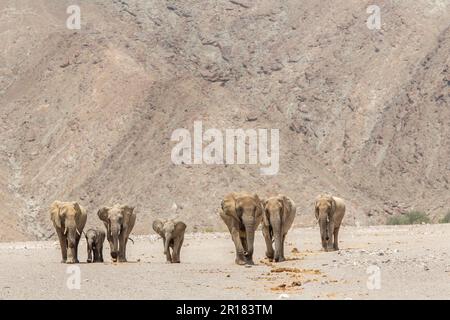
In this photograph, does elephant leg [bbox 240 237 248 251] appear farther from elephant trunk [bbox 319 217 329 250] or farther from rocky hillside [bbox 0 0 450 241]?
rocky hillside [bbox 0 0 450 241]

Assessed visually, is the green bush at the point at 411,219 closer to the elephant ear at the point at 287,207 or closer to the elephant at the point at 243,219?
the elephant ear at the point at 287,207

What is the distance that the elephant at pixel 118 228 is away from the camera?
104ft

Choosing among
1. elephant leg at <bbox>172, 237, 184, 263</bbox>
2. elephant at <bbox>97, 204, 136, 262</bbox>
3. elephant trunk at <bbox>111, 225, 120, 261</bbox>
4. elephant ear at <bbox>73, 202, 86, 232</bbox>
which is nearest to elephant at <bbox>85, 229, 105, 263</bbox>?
elephant at <bbox>97, 204, 136, 262</bbox>

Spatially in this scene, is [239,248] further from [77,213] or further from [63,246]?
[63,246]

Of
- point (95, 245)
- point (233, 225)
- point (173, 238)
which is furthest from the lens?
point (95, 245)

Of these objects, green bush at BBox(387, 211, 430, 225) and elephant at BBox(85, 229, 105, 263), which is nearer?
elephant at BBox(85, 229, 105, 263)

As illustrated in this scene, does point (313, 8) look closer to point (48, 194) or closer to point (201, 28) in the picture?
point (201, 28)

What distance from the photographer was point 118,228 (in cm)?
3234

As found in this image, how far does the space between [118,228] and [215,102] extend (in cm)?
4925

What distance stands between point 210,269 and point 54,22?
270ft

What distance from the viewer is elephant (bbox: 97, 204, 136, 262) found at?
3171 cm

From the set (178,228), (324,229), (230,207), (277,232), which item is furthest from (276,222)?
(324,229)

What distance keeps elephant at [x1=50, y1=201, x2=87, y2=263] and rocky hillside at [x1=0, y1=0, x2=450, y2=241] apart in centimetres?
3400
